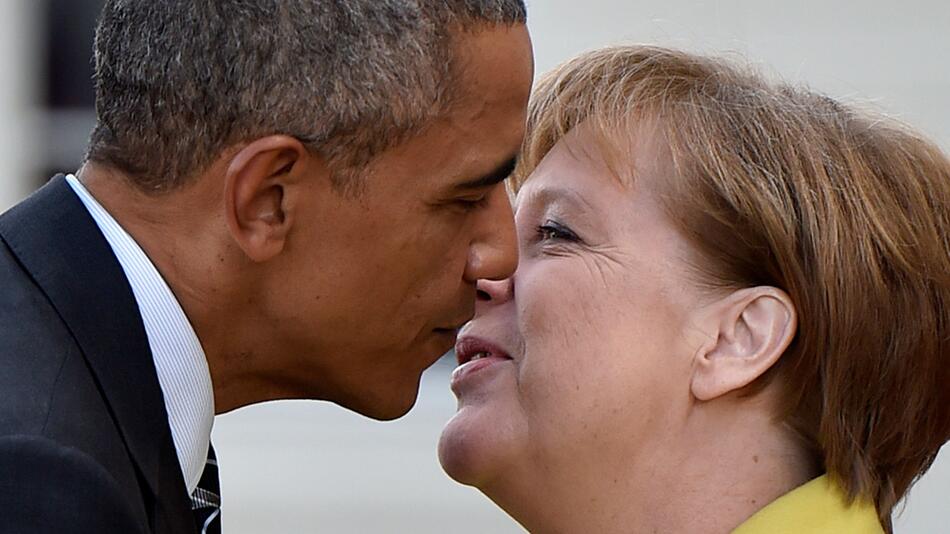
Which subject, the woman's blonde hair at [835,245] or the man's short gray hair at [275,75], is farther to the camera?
the woman's blonde hair at [835,245]

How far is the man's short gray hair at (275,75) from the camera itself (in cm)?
221

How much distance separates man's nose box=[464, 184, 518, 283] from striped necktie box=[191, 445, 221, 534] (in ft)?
1.68

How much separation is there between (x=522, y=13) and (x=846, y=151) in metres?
0.60

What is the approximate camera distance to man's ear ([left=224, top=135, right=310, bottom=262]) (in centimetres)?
220

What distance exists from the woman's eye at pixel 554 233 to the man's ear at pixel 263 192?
1.93 ft

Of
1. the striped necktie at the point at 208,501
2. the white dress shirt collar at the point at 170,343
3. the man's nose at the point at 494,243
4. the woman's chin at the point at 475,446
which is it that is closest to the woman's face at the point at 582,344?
the woman's chin at the point at 475,446

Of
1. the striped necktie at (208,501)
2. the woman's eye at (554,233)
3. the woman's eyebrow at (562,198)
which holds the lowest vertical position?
the striped necktie at (208,501)

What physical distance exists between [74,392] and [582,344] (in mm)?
898

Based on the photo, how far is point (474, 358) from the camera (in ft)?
9.07

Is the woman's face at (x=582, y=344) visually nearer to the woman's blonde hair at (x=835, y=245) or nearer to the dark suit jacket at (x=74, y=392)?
the woman's blonde hair at (x=835, y=245)

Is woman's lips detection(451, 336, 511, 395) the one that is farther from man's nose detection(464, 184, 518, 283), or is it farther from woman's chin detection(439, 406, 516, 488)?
man's nose detection(464, 184, 518, 283)

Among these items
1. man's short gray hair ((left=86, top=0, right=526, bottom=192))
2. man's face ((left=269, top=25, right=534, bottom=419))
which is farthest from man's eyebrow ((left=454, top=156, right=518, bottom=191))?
man's short gray hair ((left=86, top=0, right=526, bottom=192))

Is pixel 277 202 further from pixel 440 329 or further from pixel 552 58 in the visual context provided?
pixel 552 58

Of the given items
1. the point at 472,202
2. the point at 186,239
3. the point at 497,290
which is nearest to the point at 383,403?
the point at 497,290
